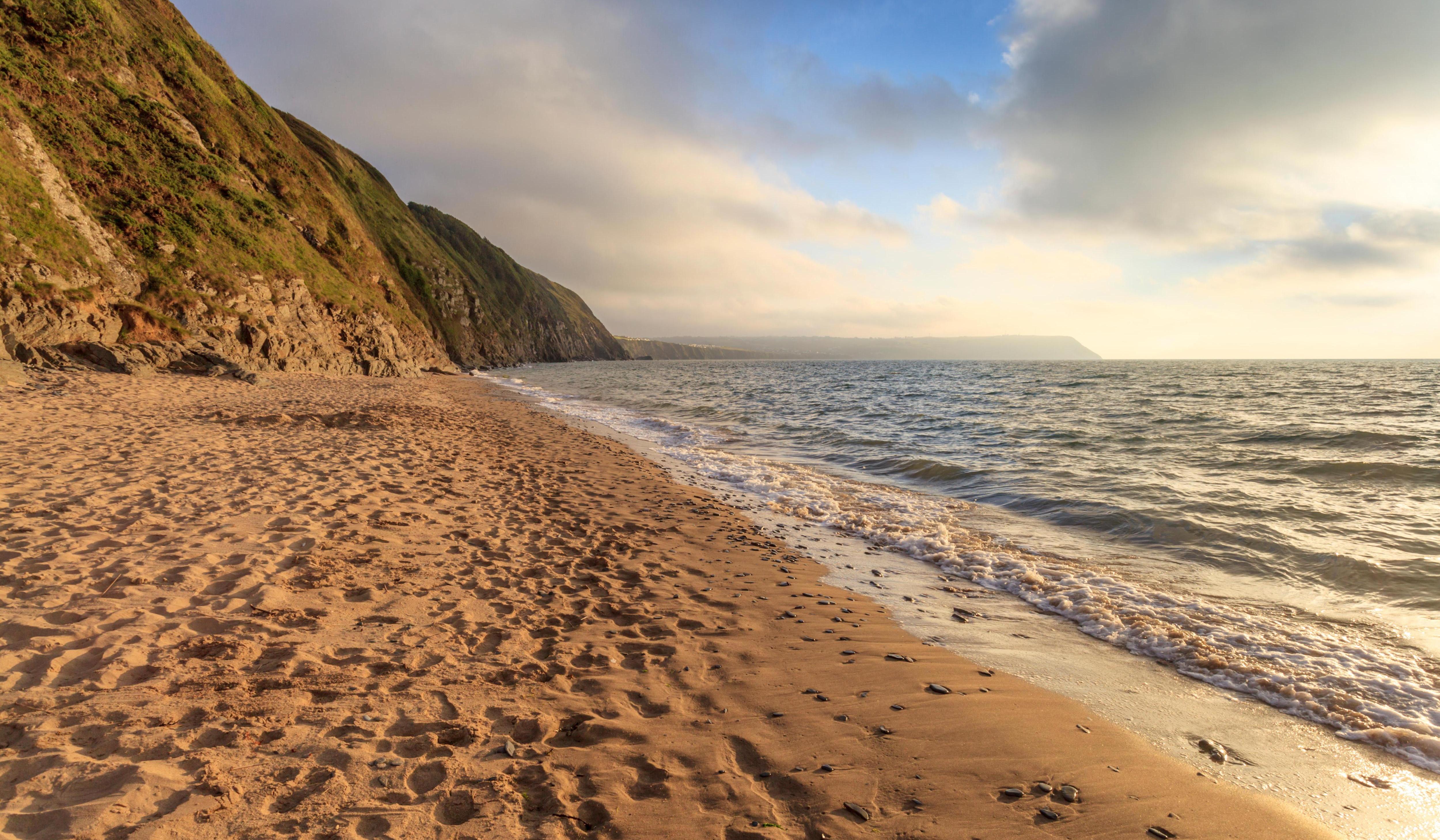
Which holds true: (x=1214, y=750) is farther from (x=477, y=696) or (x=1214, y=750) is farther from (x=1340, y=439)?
(x=1340, y=439)

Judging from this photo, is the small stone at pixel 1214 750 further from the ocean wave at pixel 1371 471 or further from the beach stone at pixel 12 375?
the beach stone at pixel 12 375

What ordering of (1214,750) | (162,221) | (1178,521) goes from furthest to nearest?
1. (162,221)
2. (1178,521)
3. (1214,750)

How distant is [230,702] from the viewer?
3.76 m

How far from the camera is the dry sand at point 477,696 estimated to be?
10.1 ft

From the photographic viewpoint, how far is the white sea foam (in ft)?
15.5

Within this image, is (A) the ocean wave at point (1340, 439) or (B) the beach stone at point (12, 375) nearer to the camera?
(B) the beach stone at point (12, 375)

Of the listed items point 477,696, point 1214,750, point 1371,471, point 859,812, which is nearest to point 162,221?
point 477,696

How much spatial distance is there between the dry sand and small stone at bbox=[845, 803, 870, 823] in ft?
0.19

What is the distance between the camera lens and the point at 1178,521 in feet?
33.4

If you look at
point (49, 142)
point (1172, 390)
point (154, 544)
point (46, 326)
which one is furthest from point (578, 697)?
point (1172, 390)

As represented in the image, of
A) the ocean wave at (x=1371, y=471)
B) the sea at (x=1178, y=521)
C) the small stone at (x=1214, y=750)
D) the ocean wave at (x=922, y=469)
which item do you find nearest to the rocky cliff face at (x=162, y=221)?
the sea at (x=1178, y=521)

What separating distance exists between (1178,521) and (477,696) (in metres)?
11.6

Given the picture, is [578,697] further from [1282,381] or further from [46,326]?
[1282,381]

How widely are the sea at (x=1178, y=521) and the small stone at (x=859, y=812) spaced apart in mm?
2842
